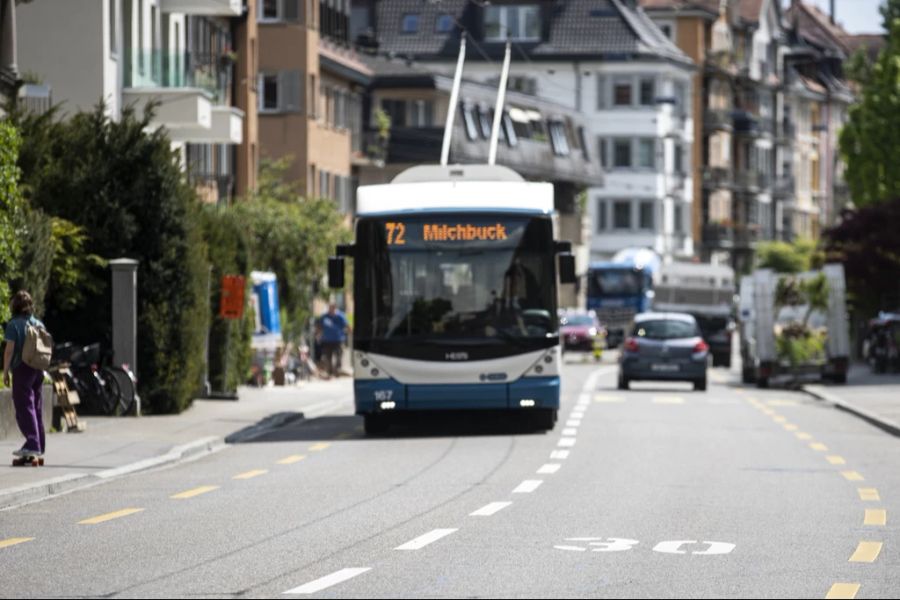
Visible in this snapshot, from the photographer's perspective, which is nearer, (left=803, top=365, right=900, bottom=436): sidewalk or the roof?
(left=803, top=365, right=900, bottom=436): sidewalk

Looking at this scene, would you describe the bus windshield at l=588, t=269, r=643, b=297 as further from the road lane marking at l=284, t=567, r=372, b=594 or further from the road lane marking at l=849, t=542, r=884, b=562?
the road lane marking at l=284, t=567, r=372, b=594

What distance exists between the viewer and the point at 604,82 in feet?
388

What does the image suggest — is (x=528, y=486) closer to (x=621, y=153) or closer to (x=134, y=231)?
(x=134, y=231)

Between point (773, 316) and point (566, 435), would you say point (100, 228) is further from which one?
point (773, 316)

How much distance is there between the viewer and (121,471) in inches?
907

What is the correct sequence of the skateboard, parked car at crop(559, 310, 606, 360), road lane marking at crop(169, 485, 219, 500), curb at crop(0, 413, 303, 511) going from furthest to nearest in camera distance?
parked car at crop(559, 310, 606, 360), the skateboard, road lane marking at crop(169, 485, 219, 500), curb at crop(0, 413, 303, 511)

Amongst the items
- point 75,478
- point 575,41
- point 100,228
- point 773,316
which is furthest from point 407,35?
point 75,478

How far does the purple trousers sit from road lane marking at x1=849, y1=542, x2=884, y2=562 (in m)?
9.76

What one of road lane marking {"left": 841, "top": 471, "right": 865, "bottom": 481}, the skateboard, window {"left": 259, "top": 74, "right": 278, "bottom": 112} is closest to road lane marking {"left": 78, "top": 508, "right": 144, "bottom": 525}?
the skateboard

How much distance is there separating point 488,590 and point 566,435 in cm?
1725

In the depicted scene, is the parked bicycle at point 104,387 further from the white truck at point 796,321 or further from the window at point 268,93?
the window at point 268,93

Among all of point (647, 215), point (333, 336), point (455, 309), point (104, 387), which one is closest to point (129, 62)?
point (333, 336)

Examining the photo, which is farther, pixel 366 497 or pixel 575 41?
pixel 575 41

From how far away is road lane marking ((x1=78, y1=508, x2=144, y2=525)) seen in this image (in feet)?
57.3
